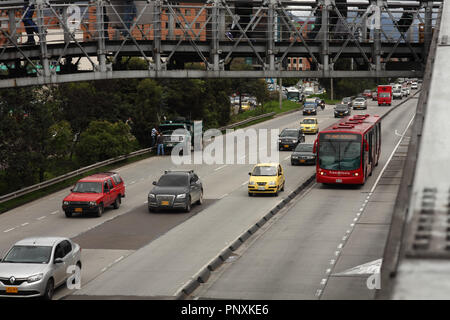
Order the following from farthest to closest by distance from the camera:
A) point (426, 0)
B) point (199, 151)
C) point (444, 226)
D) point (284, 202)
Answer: point (199, 151) < point (426, 0) < point (284, 202) < point (444, 226)

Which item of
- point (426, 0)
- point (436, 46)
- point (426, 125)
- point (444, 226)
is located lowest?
point (444, 226)

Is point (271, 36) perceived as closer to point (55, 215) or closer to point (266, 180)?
point (266, 180)

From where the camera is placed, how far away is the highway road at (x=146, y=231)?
23391 millimetres

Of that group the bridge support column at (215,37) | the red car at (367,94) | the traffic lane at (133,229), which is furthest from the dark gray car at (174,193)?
the red car at (367,94)

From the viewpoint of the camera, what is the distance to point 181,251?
2727cm

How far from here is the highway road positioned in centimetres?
2339

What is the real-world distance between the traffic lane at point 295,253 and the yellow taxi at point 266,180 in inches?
53.8

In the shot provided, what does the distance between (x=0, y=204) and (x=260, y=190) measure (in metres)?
12.3

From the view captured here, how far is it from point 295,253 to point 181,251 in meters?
3.74

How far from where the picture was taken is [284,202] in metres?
37.9

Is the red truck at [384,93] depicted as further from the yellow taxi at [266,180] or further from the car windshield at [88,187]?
the car windshield at [88,187]

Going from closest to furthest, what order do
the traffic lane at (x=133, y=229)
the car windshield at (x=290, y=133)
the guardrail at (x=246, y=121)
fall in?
the traffic lane at (x=133, y=229), the car windshield at (x=290, y=133), the guardrail at (x=246, y=121)

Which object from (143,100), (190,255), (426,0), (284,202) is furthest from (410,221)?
(143,100)
